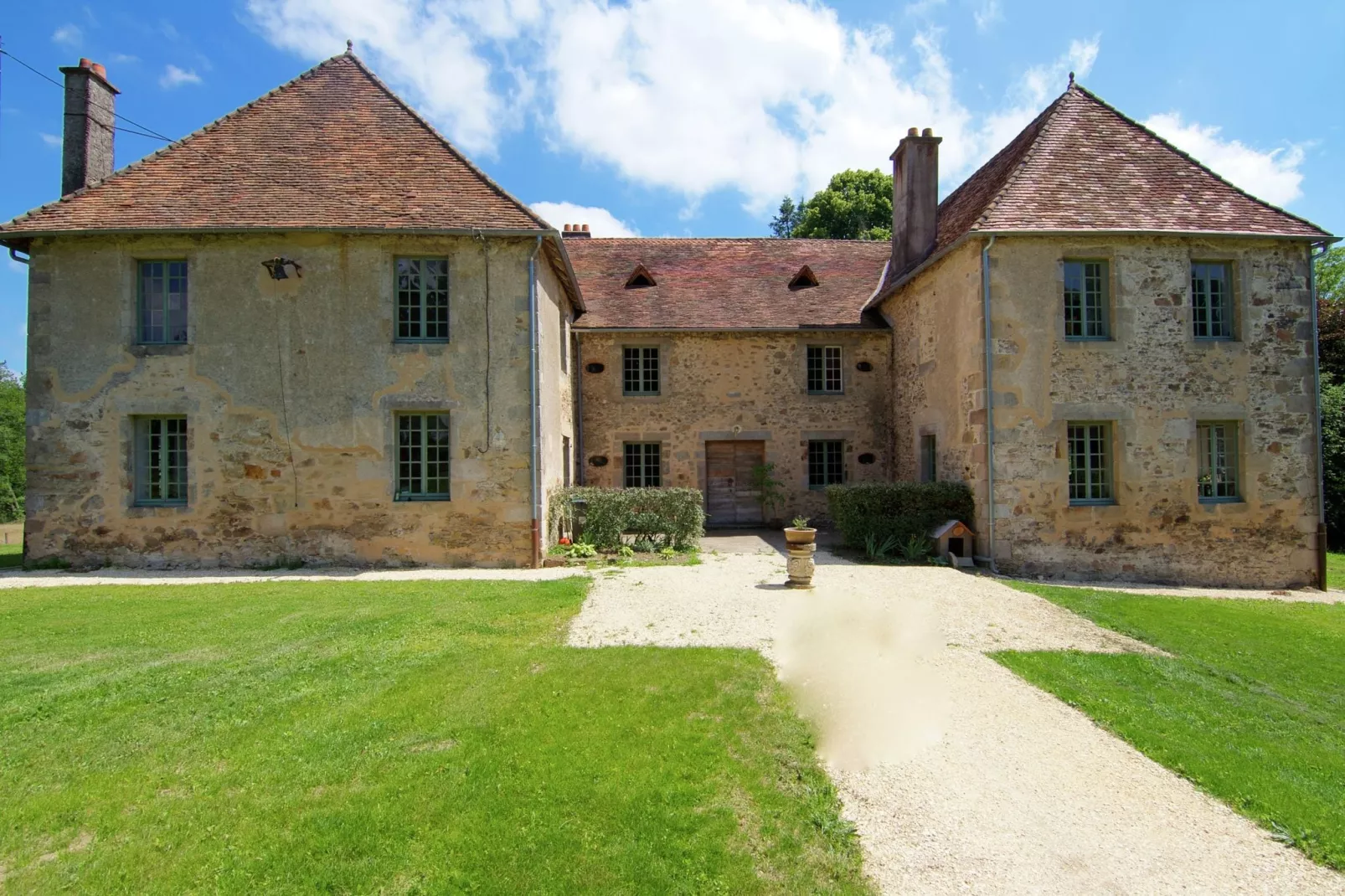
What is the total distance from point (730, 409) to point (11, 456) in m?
36.3

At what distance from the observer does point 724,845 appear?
3.29 meters

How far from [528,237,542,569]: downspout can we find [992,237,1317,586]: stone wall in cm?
760

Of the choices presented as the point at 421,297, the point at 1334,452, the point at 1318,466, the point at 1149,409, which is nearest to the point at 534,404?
the point at 421,297

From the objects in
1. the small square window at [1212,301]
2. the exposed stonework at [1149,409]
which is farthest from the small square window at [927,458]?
the small square window at [1212,301]

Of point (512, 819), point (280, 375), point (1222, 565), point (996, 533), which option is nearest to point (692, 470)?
point (996, 533)

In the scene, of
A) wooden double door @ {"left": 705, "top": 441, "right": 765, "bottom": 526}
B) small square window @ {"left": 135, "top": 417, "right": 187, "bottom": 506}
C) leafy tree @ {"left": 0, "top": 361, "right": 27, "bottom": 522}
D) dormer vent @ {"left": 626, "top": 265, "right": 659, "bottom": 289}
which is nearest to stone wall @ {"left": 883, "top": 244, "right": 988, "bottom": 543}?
wooden double door @ {"left": 705, "top": 441, "right": 765, "bottom": 526}

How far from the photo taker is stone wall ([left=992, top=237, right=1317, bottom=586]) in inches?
436

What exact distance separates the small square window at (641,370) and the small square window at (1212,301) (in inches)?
412

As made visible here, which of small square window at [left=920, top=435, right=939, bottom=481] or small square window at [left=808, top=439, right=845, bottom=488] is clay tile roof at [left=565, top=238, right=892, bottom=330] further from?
small square window at [left=920, top=435, right=939, bottom=481]

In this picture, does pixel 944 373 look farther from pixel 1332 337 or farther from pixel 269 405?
pixel 1332 337

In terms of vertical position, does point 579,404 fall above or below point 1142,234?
below

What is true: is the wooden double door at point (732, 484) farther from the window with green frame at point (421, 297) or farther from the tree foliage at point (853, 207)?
the tree foliage at point (853, 207)

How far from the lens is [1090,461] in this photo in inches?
447

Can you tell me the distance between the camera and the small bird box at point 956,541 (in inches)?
441
